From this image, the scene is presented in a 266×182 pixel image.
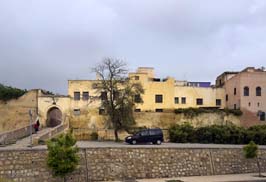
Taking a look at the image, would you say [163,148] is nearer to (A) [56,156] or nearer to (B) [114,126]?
(A) [56,156]

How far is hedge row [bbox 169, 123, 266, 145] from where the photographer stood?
4453 centimetres

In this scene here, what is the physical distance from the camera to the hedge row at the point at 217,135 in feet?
146

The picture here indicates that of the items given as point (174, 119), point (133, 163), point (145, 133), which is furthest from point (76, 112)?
point (133, 163)

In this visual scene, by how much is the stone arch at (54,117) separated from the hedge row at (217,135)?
1563 cm

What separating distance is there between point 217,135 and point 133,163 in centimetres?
1865

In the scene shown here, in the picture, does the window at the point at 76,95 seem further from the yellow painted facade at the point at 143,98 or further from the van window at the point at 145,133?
the van window at the point at 145,133

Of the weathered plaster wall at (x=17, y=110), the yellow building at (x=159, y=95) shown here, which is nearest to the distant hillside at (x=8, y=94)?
the weathered plaster wall at (x=17, y=110)

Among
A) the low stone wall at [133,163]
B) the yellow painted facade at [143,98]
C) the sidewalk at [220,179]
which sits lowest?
the sidewalk at [220,179]

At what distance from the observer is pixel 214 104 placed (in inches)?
2386

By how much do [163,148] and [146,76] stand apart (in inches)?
1159

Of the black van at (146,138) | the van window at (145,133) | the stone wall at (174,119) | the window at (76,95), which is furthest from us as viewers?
the window at (76,95)

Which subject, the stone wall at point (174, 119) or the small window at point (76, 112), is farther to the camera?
the small window at point (76, 112)

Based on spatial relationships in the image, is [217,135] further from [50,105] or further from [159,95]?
[50,105]

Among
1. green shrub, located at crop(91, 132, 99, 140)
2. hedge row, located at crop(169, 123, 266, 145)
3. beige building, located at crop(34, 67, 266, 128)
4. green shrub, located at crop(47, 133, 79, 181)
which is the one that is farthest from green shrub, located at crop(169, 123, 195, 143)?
green shrub, located at crop(47, 133, 79, 181)
